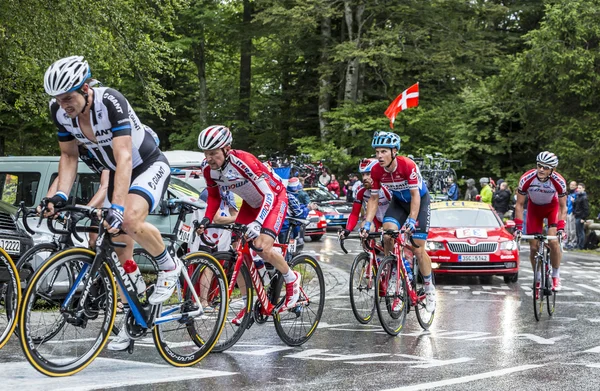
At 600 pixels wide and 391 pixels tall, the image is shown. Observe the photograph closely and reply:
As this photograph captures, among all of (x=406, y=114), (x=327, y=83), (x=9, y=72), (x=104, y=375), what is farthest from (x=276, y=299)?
(x=327, y=83)

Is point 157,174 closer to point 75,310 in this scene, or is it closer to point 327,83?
point 75,310

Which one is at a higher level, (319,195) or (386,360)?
(319,195)

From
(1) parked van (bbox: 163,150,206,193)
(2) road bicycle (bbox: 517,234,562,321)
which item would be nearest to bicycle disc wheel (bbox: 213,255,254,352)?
(2) road bicycle (bbox: 517,234,562,321)

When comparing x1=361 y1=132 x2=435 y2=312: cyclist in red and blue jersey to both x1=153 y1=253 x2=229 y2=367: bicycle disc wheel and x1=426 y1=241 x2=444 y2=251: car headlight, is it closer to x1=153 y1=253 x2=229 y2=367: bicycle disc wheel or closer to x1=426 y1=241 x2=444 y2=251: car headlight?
x1=153 y1=253 x2=229 y2=367: bicycle disc wheel

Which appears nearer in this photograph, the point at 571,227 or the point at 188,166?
the point at 188,166

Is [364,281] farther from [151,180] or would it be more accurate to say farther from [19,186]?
[19,186]

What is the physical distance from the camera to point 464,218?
19.2 metres

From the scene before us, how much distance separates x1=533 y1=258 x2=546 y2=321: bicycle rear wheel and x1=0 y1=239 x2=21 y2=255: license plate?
6227 mm

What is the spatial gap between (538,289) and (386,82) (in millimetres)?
33838

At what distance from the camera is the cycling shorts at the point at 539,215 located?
1330cm

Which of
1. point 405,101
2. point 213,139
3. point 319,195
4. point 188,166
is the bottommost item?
point 213,139

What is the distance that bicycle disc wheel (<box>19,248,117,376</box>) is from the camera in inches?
247

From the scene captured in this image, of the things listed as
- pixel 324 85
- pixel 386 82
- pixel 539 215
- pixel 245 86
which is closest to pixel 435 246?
pixel 539 215

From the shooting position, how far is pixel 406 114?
42594mm
